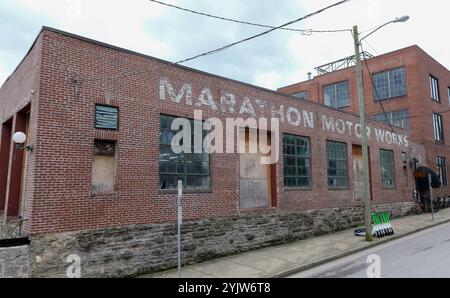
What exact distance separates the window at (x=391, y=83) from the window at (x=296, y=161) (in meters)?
17.4

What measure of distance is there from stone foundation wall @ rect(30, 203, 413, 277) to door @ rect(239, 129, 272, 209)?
0.56 meters

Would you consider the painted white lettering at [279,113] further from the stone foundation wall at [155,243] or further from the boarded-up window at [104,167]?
the boarded-up window at [104,167]

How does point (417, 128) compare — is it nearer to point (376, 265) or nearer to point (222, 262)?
point (376, 265)

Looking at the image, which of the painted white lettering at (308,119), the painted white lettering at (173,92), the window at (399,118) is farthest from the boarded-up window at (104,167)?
the window at (399,118)

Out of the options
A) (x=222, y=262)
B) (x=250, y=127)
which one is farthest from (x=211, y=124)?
(x=222, y=262)

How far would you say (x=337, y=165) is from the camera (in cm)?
1723

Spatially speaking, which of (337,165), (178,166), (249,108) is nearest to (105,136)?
(178,166)

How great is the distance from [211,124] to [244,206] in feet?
10.9

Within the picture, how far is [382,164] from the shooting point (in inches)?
827

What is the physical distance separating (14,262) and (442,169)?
32.2 meters

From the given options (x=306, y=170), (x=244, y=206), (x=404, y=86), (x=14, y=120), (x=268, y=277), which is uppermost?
(x=404, y=86)

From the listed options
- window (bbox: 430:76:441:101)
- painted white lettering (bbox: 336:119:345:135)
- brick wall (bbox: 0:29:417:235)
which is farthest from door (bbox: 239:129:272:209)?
window (bbox: 430:76:441:101)

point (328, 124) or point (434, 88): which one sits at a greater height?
point (434, 88)
